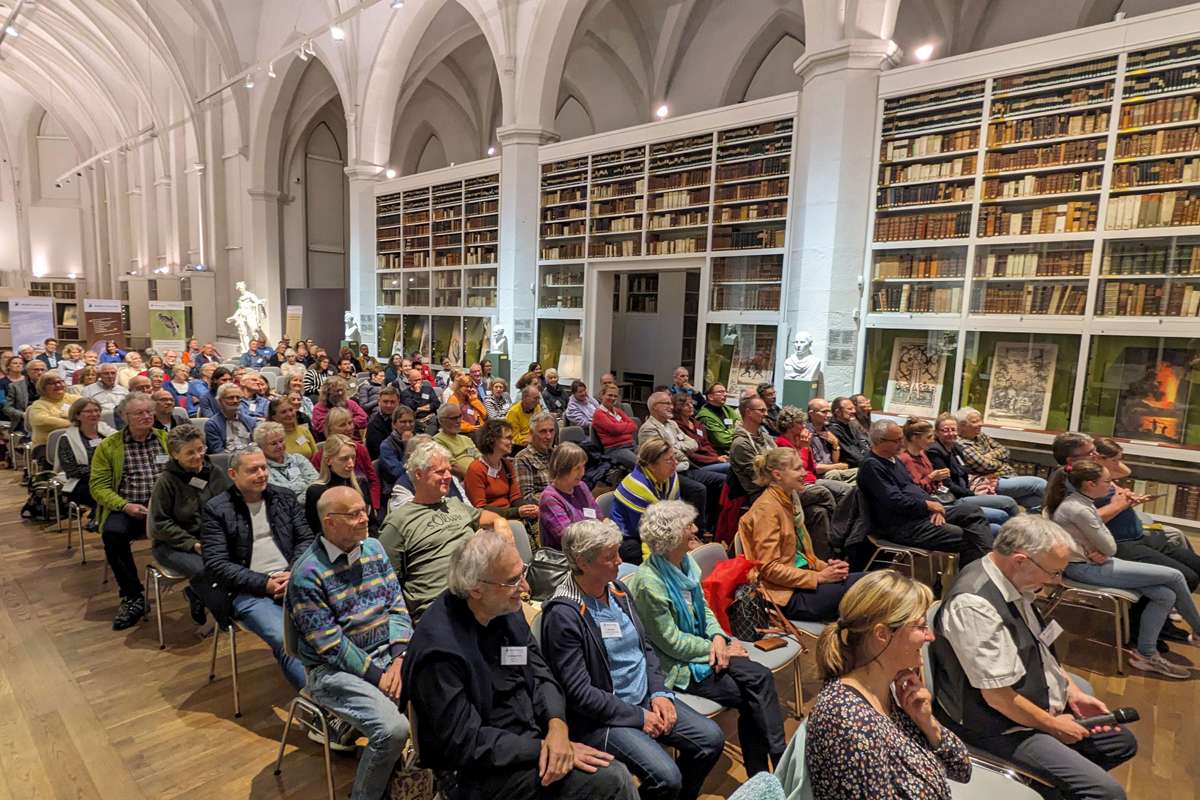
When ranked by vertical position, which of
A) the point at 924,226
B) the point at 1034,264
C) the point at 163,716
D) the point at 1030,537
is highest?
the point at 924,226

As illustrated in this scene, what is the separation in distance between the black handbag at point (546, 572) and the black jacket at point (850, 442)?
3.42 meters

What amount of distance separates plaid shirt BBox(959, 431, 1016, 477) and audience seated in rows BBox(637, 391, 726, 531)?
6.20ft

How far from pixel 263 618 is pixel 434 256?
32.8 feet

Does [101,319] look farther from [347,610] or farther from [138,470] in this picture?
[347,610]

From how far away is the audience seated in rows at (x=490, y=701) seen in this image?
161 centimetres

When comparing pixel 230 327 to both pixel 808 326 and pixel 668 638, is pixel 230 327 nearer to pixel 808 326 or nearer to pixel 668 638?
pixel 808 326

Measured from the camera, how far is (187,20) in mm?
16406

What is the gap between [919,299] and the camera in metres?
6.49

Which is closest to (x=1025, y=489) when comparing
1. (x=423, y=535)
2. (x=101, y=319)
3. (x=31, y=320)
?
(x=423, y=535)

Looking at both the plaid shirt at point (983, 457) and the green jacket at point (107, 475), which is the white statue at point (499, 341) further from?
the plaid shirt at point (983, 457)

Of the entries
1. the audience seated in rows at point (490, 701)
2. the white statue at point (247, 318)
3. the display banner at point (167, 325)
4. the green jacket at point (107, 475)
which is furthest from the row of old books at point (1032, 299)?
the display banner at point (167, 325)

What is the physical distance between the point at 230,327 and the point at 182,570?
1593 cm

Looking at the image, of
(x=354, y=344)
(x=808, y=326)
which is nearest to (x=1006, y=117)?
(x=808, y=326)

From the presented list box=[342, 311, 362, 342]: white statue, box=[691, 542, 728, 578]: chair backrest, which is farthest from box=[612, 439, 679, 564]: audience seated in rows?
box=[342, 311, 362, 342]: white statue
